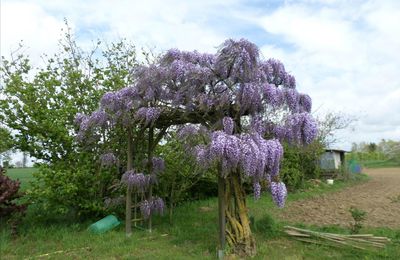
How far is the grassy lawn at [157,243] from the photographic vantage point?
6.52 meters

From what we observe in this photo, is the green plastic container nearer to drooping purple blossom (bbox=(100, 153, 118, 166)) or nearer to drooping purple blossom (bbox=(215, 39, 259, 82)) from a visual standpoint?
drooping purple blossom (bbox=(100, 153, 118, 166))

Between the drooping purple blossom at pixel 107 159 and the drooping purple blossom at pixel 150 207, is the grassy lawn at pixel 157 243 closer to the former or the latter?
the drooping purple blossom at pixel 150 207

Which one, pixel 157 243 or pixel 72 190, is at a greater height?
pixel 72 190

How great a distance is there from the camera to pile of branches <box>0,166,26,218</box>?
779cm

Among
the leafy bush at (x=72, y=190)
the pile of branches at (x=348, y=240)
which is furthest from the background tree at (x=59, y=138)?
the pile of branches at (x=348, y=240)

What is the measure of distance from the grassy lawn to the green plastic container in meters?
0.14

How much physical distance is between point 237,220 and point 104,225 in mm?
3036

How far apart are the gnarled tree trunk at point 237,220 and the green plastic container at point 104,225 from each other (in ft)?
9.21

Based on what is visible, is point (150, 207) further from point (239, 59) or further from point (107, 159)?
point (239, 59)

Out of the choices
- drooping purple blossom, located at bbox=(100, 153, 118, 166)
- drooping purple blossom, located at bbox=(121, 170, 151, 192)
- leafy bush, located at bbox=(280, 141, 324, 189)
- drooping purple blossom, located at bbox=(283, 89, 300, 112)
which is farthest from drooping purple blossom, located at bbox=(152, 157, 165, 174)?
leafy bush, located at bbox=(280, 141, 324, 189)

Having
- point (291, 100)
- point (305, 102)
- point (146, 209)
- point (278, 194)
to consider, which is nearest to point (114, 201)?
point (146, 209)

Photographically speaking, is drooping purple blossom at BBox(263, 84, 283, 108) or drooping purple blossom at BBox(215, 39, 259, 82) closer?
drooping purple blossom at BBox(215, 39, 259, 82)

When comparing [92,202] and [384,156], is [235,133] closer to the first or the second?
[92,202]

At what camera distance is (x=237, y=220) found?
6738mm
